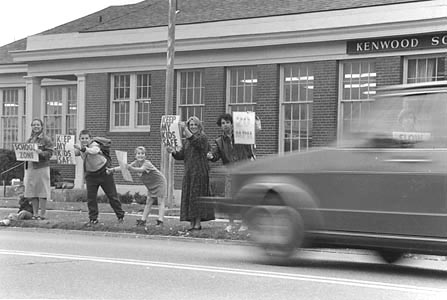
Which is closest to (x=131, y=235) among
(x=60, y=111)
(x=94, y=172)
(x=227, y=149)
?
(x=94, y=172)

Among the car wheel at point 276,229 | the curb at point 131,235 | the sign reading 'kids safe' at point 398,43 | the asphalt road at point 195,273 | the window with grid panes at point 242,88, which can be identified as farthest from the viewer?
the window with grid panes at point 242,88

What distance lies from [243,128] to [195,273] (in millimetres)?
4638

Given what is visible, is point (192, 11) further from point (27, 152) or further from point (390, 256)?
point (390, 256)

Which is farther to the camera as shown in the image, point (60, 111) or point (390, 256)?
point (60, 111)

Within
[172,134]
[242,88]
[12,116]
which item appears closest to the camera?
[172,134]

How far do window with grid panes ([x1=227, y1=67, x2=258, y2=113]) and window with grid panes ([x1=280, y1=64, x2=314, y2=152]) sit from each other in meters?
0.94

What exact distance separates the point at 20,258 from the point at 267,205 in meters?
3.19

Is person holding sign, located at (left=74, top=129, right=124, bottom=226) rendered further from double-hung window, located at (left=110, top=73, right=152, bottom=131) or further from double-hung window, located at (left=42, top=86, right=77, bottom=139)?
double-hung window, located at (left=42, top=86, right=77, bottom=139)

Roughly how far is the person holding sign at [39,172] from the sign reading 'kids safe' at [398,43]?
8798 mm

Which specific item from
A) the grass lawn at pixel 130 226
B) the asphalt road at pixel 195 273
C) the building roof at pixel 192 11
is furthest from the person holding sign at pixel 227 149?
the building roof at pixel 192 11

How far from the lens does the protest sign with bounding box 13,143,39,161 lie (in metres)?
14.8

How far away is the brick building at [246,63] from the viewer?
1970cm

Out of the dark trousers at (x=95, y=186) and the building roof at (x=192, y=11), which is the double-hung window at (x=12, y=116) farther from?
the dark trousers at (x=95, y=186)

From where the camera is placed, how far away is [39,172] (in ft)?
49.3
